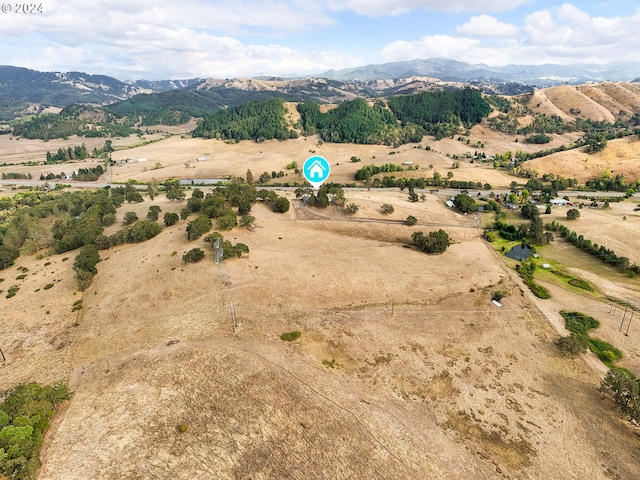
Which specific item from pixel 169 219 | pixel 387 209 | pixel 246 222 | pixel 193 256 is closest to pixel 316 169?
pixel 246 222

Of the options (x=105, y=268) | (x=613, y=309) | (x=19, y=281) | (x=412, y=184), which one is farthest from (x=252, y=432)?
(x=412, y=184)

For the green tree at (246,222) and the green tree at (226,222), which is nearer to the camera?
the green tree at (226,222)

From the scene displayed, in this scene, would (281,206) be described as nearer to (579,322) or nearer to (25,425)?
(579,322)

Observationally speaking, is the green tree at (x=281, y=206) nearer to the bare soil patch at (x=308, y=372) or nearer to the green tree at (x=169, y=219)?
the green tree at (x=169, y=219)

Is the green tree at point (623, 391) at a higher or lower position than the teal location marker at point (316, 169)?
lower

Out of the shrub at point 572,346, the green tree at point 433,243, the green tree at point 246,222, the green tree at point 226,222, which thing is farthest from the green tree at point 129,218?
the shrub at point 572,346

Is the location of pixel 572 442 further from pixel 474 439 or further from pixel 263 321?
pixel 263 321

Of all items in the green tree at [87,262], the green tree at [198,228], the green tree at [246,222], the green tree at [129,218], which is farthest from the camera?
Answer: the green tree at [129,218]

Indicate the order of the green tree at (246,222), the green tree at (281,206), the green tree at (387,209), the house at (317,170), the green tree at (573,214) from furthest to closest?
the green tree at (387,209)
the green tree at (281,206)
the green tree at (573,214)
the green tree at (246,222)
the house at (317,170)
